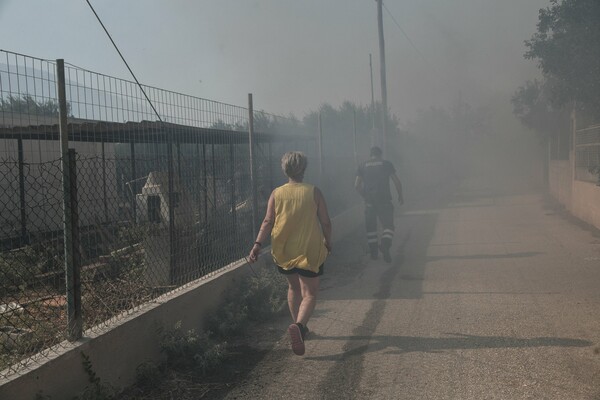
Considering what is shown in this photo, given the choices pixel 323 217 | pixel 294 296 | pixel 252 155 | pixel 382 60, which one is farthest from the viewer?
pixel 382 60

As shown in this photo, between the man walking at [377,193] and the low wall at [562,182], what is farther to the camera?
the low wall at [562,182]

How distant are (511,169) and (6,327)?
51.7 m

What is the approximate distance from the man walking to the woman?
A: 4.05 m

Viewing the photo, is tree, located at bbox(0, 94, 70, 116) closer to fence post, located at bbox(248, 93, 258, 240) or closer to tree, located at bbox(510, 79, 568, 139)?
fence post, located at bbox(248, 93, 258, 240)

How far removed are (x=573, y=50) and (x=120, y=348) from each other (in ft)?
40.0

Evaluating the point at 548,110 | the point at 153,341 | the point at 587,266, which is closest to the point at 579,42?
the point at 587,266

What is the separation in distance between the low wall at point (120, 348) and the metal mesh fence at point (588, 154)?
32.3 ft

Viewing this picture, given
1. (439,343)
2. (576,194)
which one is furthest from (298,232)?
(576,194)

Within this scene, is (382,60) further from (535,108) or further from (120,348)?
(120,348)

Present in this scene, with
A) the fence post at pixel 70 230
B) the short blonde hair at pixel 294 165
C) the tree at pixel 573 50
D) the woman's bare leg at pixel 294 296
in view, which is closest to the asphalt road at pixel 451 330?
the woman's bare leg at pixel 294 296

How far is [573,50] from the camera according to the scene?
12758mm

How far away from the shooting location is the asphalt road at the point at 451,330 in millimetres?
3965

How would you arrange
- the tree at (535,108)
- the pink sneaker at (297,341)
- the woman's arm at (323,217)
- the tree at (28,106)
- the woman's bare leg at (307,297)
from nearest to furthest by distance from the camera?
the tree at (28,106) < the pink sneaker at (297,341) < the woman's bare leg at (307,297) < the woman's arm at (323,217) < the tree at (535,108)

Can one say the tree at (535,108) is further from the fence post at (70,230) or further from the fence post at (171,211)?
the fence post at (70,230)
